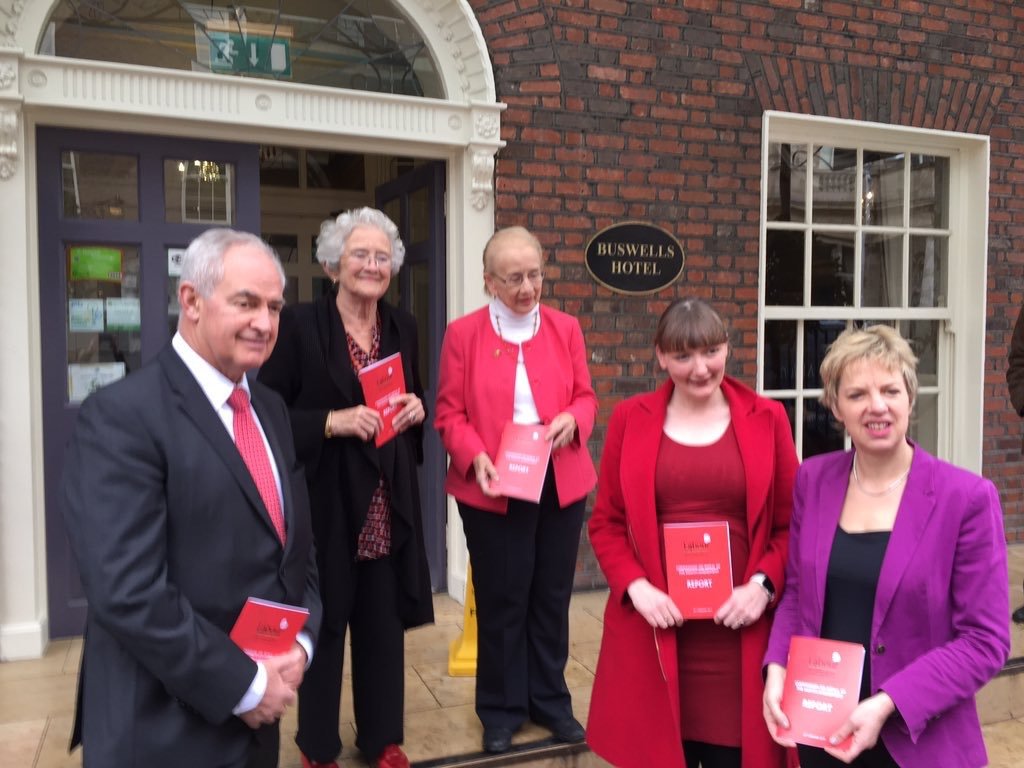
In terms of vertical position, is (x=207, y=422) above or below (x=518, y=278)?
below

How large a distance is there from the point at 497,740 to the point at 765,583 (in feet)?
4.38

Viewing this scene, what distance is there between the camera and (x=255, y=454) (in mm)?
1704

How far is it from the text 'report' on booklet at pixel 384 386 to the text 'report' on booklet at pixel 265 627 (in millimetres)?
946

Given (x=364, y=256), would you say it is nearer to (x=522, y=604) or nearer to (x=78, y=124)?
(x=522, y=604)

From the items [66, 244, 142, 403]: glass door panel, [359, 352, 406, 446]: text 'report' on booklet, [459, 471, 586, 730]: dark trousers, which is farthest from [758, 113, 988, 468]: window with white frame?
[66, 244, 142, 403]: glass door panel

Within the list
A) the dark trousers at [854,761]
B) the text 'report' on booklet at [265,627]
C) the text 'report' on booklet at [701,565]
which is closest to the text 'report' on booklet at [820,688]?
the dark trousers at [854,761]

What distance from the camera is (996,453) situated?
559 cm

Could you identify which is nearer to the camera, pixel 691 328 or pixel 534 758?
pixel 691 328

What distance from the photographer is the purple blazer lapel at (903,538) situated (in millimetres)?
1720

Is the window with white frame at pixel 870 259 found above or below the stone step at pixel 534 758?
above

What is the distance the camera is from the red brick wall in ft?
14.6

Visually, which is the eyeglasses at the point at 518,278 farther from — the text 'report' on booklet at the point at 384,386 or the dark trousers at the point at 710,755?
the dark trousers at the point at 710,755

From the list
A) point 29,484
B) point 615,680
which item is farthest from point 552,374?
point 29,484

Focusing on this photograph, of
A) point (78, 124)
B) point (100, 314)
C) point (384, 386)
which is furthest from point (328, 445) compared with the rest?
point (78, 124)
